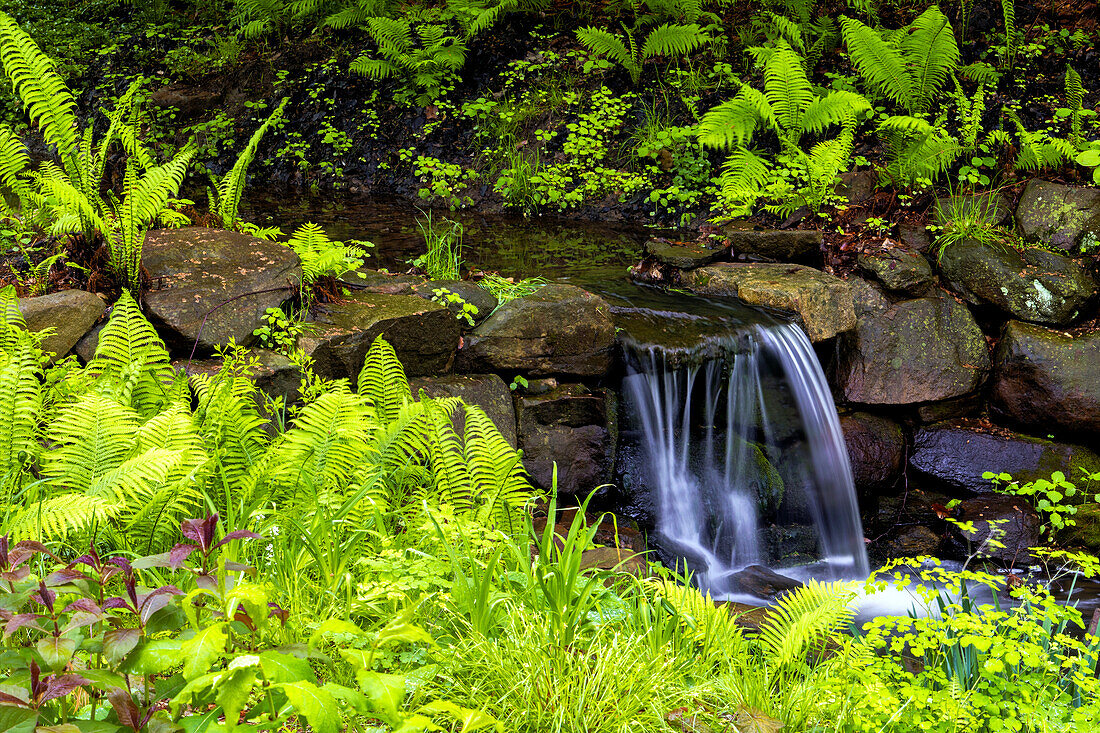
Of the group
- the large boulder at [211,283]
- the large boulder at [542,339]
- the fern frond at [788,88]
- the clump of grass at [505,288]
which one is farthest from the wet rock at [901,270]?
the large boulder at [211,283]

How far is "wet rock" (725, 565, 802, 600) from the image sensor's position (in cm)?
414

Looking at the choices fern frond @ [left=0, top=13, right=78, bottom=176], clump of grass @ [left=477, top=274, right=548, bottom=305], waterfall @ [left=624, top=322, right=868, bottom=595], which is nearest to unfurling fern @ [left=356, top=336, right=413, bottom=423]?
clump of grass @ [left=477, top=274, right=548, bottom=305]

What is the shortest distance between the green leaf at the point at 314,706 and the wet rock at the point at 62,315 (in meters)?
3.09

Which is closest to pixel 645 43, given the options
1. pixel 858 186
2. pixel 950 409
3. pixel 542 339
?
pixel 858 186

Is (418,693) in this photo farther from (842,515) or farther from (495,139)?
(495,139)

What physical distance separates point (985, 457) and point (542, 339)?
317 centimetres

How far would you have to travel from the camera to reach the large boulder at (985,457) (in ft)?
17.1

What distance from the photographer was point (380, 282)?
16.1 feet

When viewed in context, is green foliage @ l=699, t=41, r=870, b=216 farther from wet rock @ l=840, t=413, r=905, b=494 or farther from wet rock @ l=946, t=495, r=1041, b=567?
wet rock @ l=946, t=495, r=1041, b=567

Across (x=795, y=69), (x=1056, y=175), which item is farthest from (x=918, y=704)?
(x=795, y=69)

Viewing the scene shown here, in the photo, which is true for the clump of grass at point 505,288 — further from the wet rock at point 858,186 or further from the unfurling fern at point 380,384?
the wet rock at point 858,186

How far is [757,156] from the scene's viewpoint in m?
7.55

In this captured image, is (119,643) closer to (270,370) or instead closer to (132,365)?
(132,365)

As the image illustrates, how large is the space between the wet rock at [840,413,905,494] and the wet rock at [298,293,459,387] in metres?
2.76
